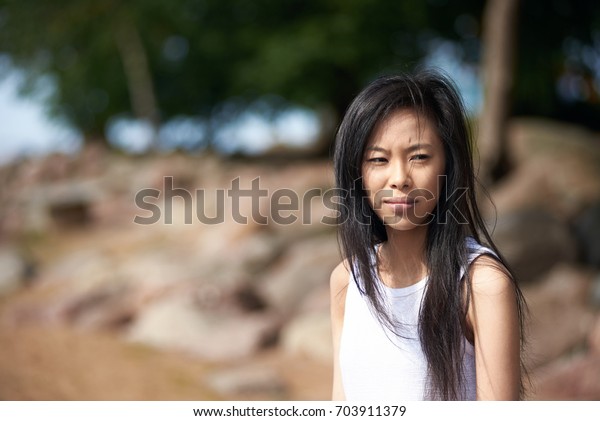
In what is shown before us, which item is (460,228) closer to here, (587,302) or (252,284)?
(587,302)

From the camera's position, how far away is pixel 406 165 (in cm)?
143

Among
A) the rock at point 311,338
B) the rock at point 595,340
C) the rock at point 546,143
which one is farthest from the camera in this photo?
the rock at point 546,143

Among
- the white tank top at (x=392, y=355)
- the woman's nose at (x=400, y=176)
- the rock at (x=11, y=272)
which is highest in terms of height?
the woman's nose at (x=400, y=176)

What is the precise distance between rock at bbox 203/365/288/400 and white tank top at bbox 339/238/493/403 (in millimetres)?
3406

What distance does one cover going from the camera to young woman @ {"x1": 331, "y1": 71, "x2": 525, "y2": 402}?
1.41 metres

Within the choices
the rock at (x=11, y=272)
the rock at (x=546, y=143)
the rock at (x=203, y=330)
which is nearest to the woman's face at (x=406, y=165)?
the rock at (x=203, y=330)

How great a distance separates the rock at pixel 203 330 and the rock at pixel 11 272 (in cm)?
238

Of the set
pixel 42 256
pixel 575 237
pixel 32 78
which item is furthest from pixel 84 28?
pixel 575 237

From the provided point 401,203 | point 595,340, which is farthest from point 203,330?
point 401,203

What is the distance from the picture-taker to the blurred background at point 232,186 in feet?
17.7

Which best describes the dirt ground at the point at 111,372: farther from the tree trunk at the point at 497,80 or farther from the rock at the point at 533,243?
the tree trunk at the point at 497,80

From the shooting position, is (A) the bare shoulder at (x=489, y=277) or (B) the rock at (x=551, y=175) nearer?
(A) the bare shoulder at (x=489, y=277)

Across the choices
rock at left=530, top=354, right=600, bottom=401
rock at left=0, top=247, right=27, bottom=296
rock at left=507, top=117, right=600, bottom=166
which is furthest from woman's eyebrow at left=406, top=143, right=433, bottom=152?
rock at left=507, top=117, right=600, bottom=166
